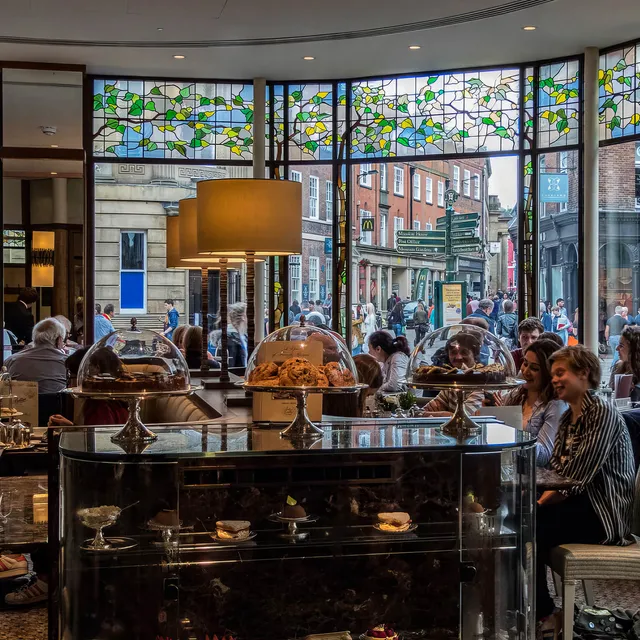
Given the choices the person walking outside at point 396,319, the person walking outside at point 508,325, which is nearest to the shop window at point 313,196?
the person walking outside at point 396,319

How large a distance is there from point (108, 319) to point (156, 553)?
6.82 metres

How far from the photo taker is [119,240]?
944 cm

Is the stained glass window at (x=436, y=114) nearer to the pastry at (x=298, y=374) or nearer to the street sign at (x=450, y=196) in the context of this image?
the street sign at (x=450, y=196)

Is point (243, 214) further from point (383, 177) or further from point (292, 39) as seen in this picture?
point (383, 177)

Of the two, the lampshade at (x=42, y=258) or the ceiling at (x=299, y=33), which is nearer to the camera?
the ceiling at (x=299, y=33)

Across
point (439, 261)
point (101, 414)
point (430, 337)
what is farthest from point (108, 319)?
point (430, 337)

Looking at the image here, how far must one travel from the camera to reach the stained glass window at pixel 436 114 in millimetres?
8945

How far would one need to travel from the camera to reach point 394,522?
290 cm

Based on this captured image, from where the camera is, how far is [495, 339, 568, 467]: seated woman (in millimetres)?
4590

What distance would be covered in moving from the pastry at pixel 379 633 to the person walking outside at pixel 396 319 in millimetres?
6582

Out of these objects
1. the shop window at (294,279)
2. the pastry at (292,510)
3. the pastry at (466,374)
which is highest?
the shop window at (294,279)

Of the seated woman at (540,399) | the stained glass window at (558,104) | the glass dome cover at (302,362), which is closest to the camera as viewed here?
the glass dome cover at (302,362)

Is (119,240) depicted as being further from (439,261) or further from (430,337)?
(430,337)

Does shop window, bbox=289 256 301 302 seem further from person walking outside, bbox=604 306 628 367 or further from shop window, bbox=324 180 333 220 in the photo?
person walking outside, bbox=604 306 628 367
